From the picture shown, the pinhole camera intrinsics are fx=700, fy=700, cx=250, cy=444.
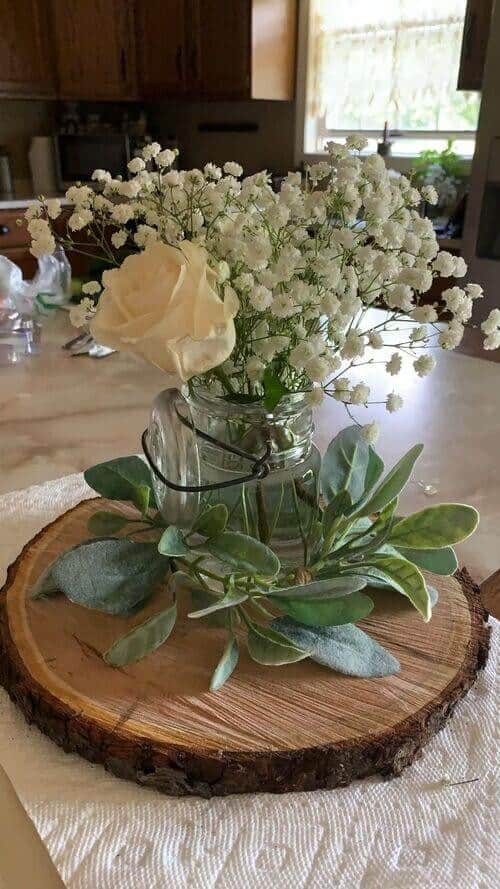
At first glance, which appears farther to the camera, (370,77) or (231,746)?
(370,77)

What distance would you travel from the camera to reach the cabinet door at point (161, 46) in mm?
3410

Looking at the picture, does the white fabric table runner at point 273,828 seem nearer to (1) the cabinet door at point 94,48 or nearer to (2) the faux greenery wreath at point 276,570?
(2) the faux greenery wreath at point 276,570

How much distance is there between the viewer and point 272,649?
541mm

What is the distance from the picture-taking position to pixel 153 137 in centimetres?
401

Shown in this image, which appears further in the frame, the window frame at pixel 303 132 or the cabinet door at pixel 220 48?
the cabinet door at pixel 220 48

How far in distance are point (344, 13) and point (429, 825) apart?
350 centimetres

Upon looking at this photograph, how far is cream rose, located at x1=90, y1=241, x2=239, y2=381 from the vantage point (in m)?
0.45

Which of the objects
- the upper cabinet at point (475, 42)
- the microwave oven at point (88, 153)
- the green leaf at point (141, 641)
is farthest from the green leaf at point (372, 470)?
the microwave oven at point (88, 153)

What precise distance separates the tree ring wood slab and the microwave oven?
3292 millimetres

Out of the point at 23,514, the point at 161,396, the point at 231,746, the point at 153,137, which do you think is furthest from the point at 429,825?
the point at 153,137

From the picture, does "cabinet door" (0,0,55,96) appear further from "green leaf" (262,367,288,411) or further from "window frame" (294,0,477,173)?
"green leaf" (262,367,288,411)

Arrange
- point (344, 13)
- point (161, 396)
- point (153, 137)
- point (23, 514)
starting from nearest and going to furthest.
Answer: point (161, 396), point (23, 514), point (344, 13), point (153, 137)

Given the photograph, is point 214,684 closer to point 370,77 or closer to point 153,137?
point 370,77

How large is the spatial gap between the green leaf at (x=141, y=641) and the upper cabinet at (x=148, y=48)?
10.5 feet
